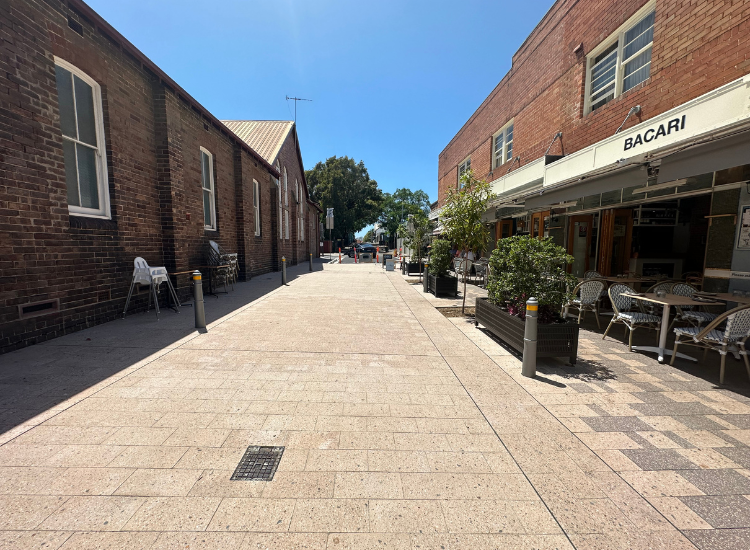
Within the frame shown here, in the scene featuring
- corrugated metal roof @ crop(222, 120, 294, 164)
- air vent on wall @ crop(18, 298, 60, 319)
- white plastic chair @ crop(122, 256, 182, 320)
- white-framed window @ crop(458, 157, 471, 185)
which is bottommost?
air vent on wall @ crop(18, 298, 60, 319)

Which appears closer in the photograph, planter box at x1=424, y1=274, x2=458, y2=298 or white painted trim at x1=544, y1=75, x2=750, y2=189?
white painted trim at x1=544, y1=75, x2=750, y2=189

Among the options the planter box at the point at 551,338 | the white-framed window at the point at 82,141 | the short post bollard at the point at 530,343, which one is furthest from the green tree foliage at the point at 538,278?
the white-framed window at the point at 82,141

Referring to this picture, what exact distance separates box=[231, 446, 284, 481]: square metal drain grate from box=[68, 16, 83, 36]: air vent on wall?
7.16 m

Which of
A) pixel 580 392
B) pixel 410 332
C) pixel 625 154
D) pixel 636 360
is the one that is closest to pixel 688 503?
pixel 580 392

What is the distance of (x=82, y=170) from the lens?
5777 millimetres

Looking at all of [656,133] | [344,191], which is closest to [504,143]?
[656,133]

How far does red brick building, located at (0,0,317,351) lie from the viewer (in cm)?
449

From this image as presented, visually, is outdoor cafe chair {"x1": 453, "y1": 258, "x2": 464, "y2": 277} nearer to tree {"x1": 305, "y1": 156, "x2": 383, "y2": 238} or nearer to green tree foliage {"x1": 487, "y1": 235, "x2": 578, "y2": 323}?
green tree foliage {"x1": 487, "y1": 235, "x2": 578, "y2": 323}

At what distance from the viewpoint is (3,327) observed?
170 inches

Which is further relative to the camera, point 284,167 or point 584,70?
point 284,167

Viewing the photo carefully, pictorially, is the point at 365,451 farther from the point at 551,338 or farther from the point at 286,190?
the point at 286,190

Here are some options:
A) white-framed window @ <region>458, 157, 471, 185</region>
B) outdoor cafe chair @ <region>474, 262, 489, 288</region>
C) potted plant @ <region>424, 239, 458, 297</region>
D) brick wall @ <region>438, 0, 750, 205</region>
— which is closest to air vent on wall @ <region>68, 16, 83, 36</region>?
potted plant @ <region>424, 239, 458, 297</region>

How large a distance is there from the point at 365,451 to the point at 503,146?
516 inches

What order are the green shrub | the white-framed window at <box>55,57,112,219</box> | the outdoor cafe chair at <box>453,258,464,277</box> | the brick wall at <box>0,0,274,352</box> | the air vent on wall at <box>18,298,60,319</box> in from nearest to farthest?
the brick wall at <box>0,0,274,352</box>
the air vent on wall at <box>18,298,60,319</box>
the white-framed window at <box>55,57,112,219</box>
the green shrub
the outdoor cafe chair at <box>453,258,464,277</box>
